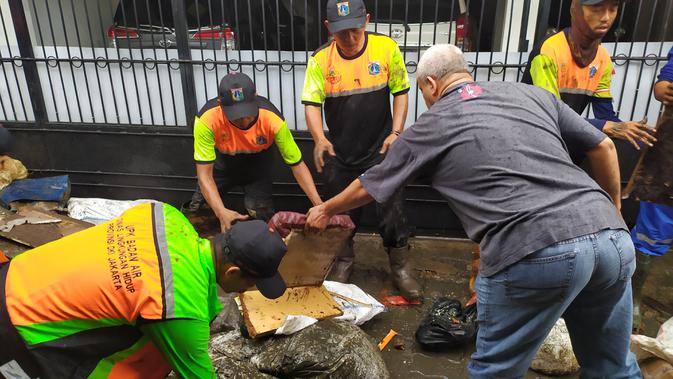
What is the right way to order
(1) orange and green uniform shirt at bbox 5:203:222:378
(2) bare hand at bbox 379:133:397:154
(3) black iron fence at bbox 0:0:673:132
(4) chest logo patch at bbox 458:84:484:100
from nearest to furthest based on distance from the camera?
(1) orange and green uniform shirt at bbox 5:203:222:378 < (4) chest logo patch at bbox 458:84:484:100 < (2) bare hand at bbox 379:133:397:154 < (3) black iron fence at bbox 0:0:673:132

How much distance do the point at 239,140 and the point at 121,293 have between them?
2.22 meters

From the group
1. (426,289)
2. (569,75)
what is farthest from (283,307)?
(569,75)

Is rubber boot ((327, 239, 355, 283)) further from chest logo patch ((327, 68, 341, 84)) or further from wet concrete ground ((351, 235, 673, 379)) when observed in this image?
chest logo patch ((327, 68, 341, 84))

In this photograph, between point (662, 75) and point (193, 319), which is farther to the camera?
point (662, 75)

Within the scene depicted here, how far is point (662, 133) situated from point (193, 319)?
9.51 feet

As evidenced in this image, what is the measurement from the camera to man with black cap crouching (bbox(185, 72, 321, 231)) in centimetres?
336

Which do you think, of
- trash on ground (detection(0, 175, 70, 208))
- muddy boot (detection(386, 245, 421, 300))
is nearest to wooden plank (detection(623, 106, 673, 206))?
muddy boot (detection(386, 245, 421, 300))

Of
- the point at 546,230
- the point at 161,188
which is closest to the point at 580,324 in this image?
the point at 546,230

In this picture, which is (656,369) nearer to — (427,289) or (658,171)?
(658,171)

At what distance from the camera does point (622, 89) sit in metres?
4.11

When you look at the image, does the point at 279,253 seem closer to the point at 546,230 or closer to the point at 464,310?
the point at 546,230

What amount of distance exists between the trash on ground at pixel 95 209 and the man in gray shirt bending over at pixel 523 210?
3.07 m

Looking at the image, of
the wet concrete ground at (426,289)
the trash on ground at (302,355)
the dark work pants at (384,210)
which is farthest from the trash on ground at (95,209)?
the trash on ground at (302,355)

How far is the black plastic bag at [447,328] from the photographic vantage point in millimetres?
3025
